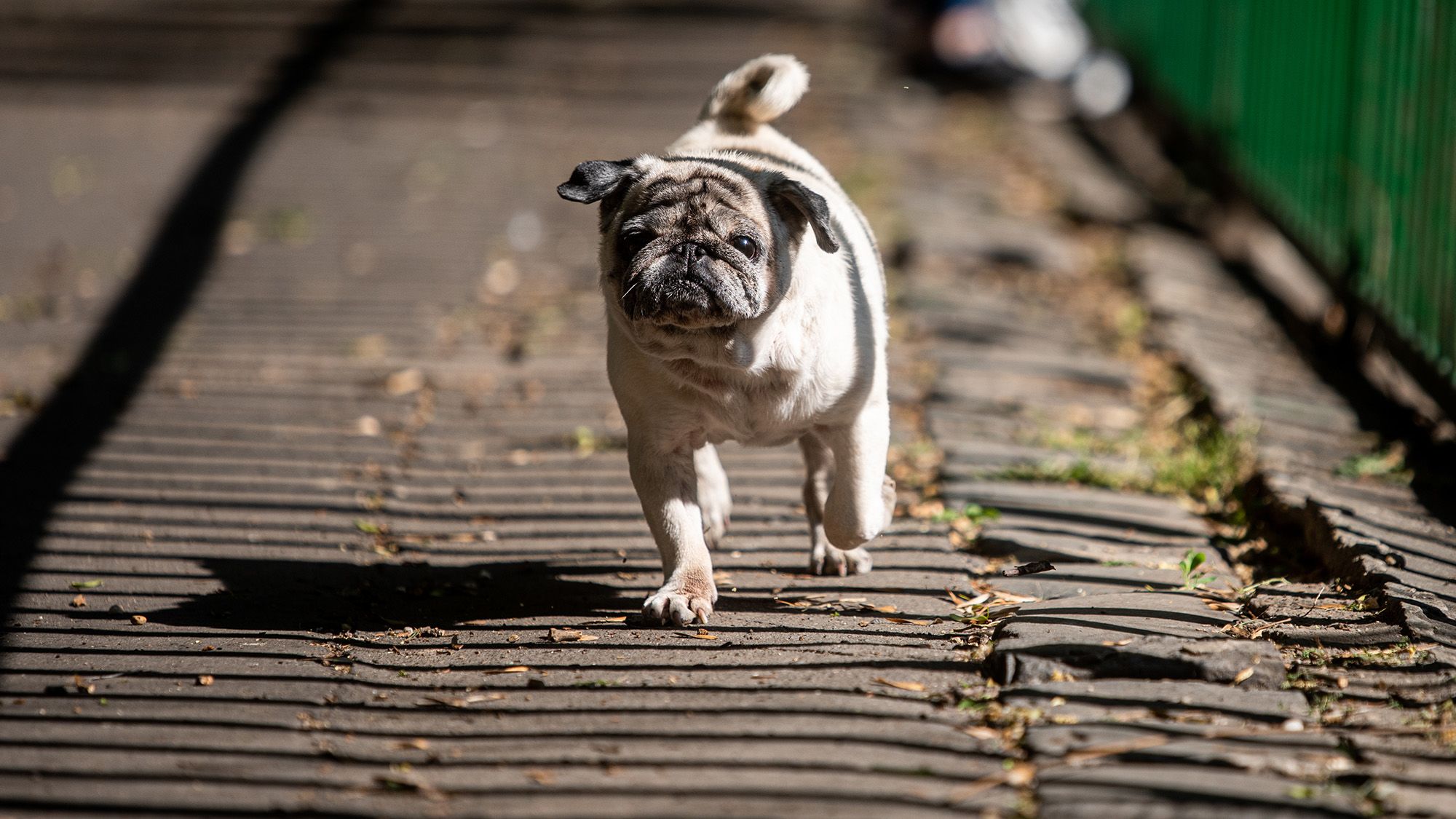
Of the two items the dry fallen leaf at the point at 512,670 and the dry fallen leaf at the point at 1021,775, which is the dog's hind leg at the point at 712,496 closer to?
the dry fallen leaf at the point at 512,670

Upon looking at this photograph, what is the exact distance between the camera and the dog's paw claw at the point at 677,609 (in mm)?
4312

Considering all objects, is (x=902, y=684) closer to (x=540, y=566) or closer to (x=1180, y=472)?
(x=540, y=566)

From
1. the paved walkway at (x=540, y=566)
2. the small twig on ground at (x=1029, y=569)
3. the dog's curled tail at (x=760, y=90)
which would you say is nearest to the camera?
the paved walkway at (x=540, y=566)

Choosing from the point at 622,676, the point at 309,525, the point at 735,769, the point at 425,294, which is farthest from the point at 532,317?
the point at 735,769

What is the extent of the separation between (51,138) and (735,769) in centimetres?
999

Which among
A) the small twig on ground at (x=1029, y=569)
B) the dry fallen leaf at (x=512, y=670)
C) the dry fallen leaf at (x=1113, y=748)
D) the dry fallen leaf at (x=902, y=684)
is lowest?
the dry fallen leaf at (x=1113, y=748)

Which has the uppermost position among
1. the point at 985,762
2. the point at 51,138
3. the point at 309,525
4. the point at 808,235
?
the point at 51,138

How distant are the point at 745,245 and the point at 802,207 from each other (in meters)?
0.23

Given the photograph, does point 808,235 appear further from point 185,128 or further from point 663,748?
point 185,128

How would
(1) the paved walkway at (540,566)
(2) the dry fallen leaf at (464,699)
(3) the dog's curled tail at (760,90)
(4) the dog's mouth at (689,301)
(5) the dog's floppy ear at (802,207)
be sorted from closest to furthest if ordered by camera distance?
(1) the paved walkway at (540,566) < (2) the dry fallen leaf at (464,699) < (4) the dog's mouth at (689,301) < (5) the dog's floppy ear at (802,207) < (3) the dog's curled tail at (760,90)

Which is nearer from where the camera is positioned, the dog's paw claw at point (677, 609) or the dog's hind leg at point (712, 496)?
the dog's paw claw at point (677, 609)

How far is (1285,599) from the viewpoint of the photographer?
441 centimetres

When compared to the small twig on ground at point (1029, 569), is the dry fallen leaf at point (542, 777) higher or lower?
lower

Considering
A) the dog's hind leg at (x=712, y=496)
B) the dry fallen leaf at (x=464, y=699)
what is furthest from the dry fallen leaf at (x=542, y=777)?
the dog's hind leg at (x=712, y=496)
